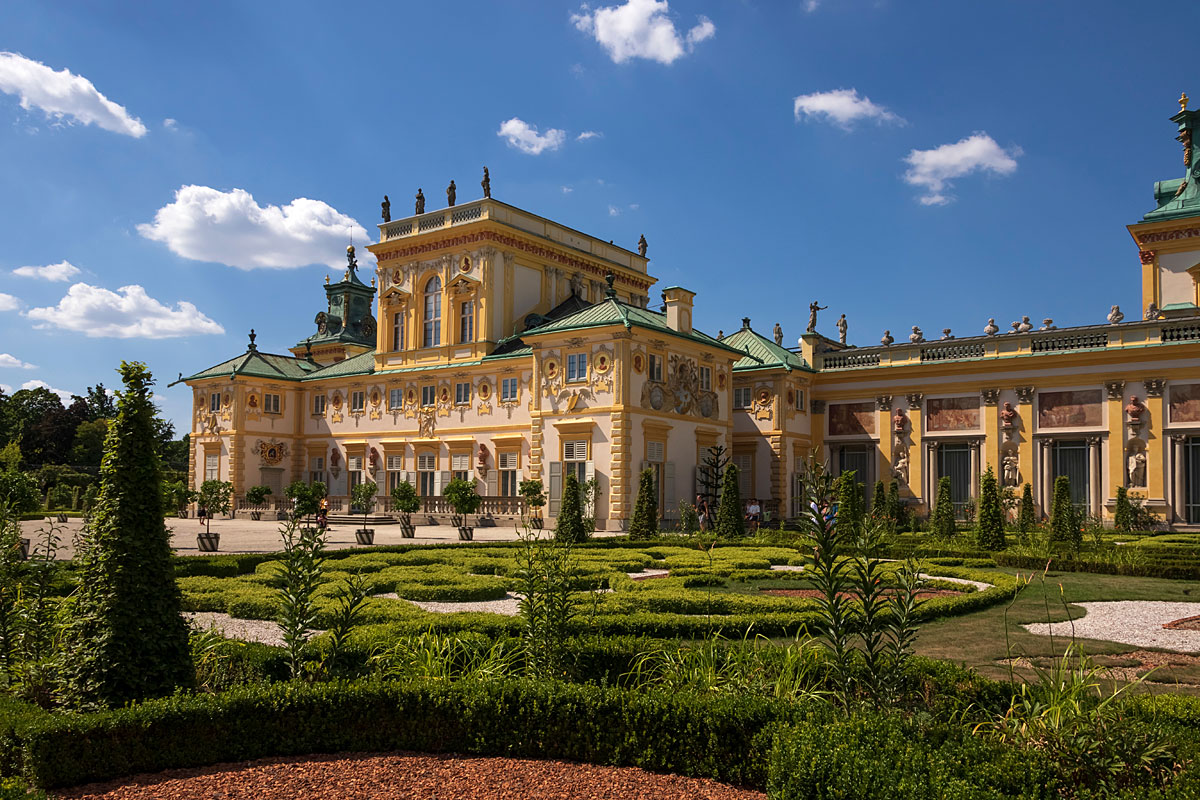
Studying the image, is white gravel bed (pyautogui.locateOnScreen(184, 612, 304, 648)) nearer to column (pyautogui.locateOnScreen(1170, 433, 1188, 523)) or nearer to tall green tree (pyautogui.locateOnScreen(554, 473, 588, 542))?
tall green tree (pyautogui.locateOnScreen(554, 473, 588, 542))

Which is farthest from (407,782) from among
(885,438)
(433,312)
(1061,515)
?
(433,312)

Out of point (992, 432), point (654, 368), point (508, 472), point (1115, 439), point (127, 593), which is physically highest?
point (654, 368)

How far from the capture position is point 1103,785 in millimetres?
4520

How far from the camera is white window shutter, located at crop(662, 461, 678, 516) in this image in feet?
112

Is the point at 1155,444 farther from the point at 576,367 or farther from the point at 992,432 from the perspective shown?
the point at 576,367

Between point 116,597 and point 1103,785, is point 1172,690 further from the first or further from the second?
point 116,597

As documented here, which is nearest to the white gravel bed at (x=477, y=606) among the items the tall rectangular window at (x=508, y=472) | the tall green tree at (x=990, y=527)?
the tall green tree at (x=990, y=527)

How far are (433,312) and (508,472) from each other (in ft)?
32.6

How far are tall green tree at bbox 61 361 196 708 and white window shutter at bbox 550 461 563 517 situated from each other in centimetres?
2738

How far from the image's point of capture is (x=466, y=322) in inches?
1666

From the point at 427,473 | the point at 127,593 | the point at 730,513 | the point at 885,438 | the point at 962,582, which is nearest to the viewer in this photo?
the point at 127,593

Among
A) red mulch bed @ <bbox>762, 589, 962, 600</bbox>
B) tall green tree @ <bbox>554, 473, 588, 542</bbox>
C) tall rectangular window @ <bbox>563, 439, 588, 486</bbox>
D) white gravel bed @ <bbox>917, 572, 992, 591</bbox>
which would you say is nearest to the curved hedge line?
red mulch bed @ <bbox>762, 589, 962, 600</bbox>

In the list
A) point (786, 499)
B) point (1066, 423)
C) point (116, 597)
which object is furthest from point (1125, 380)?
point (116, 597)

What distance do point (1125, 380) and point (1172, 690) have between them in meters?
30.1
